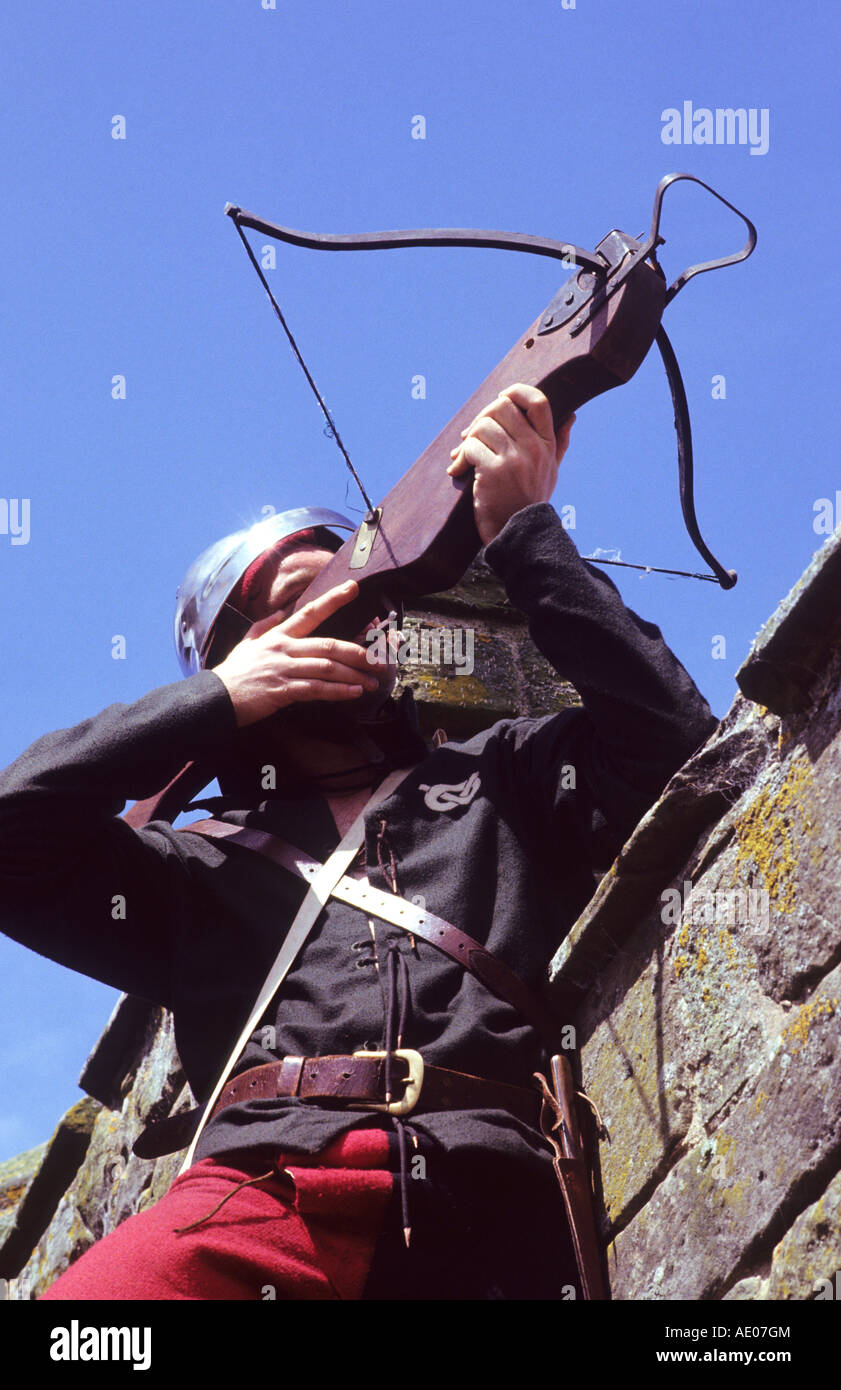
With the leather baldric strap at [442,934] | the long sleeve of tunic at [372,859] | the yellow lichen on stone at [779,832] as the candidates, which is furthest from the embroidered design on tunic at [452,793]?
the yellow lichen on stone at [779,832]

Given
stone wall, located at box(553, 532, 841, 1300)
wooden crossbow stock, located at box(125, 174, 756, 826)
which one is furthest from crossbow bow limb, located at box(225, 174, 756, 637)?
stone wall, located at box(553, 532, 841, 1300)

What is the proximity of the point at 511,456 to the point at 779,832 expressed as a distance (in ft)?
3.29

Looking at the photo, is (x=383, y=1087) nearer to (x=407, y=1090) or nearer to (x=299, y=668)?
(x=407, y=1090)

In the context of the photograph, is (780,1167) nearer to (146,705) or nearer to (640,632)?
(640,632)

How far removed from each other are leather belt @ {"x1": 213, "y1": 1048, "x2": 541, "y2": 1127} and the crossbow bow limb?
0.96m

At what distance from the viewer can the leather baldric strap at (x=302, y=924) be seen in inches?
96.7

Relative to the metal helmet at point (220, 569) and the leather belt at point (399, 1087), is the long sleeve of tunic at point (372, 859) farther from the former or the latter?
the metal helmet at point (220, 569)

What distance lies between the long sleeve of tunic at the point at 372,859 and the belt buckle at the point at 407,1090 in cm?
4

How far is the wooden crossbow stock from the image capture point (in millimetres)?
2465

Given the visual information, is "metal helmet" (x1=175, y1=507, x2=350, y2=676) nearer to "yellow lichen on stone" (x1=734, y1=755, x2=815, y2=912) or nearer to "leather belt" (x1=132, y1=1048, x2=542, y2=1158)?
"leather belt" (x1=132, y1=1048, x2=542, y2=1158)

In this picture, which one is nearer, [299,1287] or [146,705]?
[299,1287]

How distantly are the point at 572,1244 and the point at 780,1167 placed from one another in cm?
59
